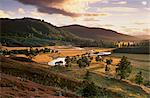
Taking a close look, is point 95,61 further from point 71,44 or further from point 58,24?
point 58,24

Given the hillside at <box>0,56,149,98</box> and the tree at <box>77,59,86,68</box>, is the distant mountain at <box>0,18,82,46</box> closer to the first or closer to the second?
the hillside at <box>0,56,149,98</box>

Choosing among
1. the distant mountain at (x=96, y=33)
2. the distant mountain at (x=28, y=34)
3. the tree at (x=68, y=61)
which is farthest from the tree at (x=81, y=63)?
the distant mountain at (x=96, y=33)

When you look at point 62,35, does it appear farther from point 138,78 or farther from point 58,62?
point 138,78

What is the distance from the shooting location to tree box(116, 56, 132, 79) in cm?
3353

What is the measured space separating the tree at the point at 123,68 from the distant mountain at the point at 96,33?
2606 mm

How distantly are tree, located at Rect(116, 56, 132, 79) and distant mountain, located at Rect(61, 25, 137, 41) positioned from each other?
2.61m

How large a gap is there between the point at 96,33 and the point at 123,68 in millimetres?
5307

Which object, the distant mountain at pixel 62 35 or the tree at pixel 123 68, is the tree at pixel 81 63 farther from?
the tree at pixel 123 68

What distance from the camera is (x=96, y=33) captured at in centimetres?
3052

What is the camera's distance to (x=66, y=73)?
31781 millimetres

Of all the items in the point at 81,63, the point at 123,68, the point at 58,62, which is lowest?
the point at 123,68

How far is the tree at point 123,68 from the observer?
3353 centimetres

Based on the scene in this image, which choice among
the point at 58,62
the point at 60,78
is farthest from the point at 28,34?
the point at 60,78

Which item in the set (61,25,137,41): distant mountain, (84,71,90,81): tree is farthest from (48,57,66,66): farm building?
(84,71,90,81): tree
